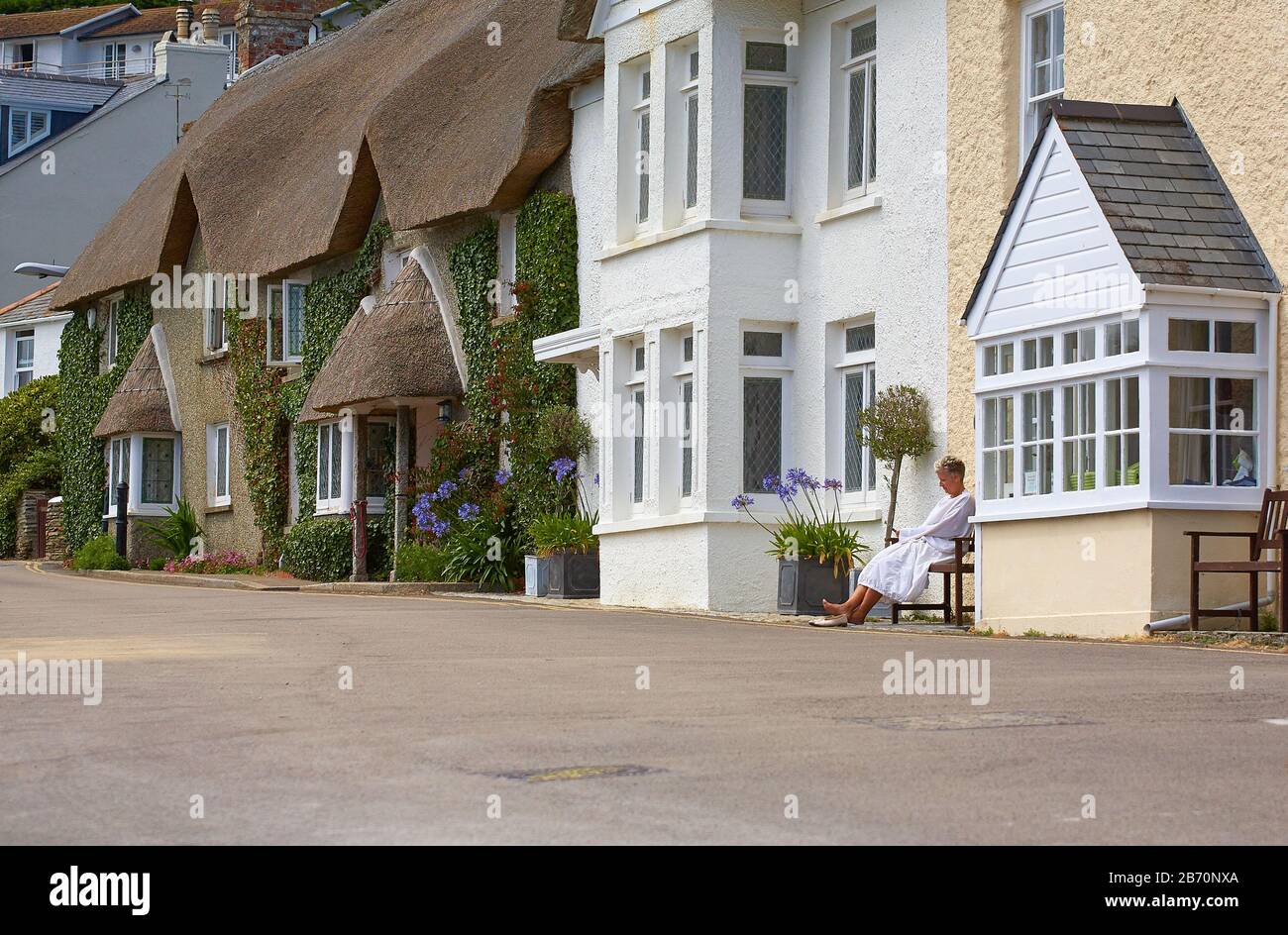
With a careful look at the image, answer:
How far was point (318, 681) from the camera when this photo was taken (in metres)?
11.3

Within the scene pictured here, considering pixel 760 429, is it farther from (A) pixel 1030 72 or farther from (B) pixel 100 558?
(B) pixel 100 558

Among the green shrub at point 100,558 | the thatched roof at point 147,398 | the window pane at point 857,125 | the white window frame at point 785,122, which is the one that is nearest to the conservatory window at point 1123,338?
the window pane at point 857,125

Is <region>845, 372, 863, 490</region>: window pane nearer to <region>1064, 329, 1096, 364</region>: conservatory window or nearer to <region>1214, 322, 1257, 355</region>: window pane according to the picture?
<region>1064, 329, 1096, 364</region>: conservatory window

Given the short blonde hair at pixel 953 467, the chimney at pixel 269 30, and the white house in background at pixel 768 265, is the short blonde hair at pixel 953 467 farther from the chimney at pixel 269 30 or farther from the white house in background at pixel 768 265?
the chimney at pixel 269 30

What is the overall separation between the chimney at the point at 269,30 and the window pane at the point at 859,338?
1020 inches

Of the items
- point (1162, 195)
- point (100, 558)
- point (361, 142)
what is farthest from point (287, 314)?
point (1162, 195)

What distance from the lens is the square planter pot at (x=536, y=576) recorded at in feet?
76.8

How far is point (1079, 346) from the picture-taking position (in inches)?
621

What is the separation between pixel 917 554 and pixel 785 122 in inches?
218

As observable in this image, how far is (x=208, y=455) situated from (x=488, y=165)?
482 inches

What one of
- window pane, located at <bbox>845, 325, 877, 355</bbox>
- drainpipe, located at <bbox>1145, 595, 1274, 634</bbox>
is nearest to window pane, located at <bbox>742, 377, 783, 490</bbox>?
window pane, located at <bbox>845, 325, 877, 355</bbox>

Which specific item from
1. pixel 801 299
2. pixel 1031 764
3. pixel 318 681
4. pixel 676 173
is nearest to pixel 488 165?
pixel 676 173

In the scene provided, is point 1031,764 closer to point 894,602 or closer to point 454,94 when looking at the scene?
point 894,602

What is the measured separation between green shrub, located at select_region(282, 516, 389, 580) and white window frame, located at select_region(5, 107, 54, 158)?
27.0 metres
